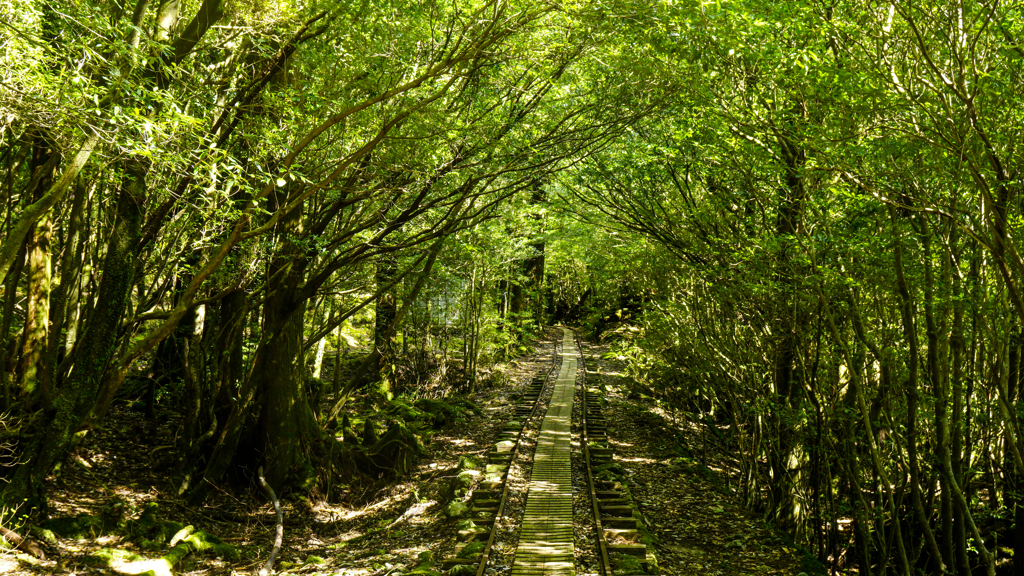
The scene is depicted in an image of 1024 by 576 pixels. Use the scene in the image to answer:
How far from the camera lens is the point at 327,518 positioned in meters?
10.0

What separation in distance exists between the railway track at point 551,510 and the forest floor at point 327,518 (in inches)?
15.9

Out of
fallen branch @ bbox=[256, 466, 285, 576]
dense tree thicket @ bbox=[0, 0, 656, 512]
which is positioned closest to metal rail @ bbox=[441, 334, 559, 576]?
fallen branch @ bbox=[256, 466, 285, 576]

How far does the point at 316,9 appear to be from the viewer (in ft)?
24.7

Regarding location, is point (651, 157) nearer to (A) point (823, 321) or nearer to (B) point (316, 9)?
(A) point (823, 321)

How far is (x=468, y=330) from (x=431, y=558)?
460 inches

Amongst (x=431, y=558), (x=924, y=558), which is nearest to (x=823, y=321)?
(x=924, y=558)

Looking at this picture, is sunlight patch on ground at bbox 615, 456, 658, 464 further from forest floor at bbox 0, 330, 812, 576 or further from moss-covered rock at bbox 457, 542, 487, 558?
moss-covered rock at bbox 457, 542, 487, 558

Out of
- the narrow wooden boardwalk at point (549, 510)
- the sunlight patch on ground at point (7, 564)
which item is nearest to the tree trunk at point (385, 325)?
the narrow wooden boardwalk at point (549, 510)

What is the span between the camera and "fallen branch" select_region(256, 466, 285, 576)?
742 centimetres

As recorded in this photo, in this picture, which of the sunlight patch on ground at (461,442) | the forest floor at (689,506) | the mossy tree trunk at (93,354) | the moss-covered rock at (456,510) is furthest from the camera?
the sunlight patch on ground at (461,442)

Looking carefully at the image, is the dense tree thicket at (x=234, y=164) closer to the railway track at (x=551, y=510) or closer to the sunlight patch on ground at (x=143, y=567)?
the sunlight patch on ground at (x=143, y=567)

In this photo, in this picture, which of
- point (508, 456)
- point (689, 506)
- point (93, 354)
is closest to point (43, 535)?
point (93, 354)

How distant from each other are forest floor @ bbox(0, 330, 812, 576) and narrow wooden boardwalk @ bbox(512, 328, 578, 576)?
1077 mm

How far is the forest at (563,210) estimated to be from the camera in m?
5.33
